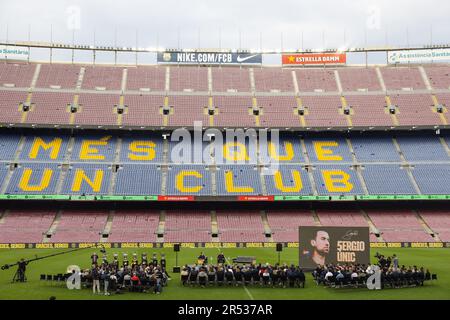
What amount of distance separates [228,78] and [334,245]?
55094mm

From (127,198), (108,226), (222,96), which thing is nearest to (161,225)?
(127,198)

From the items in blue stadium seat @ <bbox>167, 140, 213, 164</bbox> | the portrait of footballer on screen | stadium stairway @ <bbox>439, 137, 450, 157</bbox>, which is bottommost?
the portrait of footballer on screen

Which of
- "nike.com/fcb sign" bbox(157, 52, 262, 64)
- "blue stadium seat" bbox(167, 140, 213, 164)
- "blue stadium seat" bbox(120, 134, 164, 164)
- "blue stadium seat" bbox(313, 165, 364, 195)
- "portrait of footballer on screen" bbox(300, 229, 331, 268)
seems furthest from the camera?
"nike.com/fcb sign" bbox(157, 52, 262, 64)

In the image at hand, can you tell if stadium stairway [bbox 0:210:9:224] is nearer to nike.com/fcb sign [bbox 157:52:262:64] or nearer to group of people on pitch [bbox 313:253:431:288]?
nike.com/fcb sign [bbox 157:52:262:64]

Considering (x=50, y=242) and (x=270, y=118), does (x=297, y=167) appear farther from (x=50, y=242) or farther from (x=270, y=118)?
(x=50, y=242)

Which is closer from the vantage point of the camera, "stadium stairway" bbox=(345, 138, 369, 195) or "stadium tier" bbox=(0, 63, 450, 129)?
"stadium stairway" bbox=(345, 138, 369, 195)

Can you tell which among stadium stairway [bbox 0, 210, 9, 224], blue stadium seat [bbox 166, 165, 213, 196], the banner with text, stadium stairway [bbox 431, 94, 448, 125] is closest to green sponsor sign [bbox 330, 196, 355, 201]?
blue stadium seat [bbox 166, 165, 213, 196]

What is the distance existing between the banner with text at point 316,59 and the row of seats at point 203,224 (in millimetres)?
29897

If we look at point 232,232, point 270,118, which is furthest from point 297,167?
point 232,232

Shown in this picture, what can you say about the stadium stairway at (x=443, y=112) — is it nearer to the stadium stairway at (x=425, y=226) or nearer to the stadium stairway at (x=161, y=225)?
the stadium stairway at (x=425, y=226)

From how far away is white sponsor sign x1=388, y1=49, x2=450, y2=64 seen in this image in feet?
274

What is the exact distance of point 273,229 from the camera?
59812 mm

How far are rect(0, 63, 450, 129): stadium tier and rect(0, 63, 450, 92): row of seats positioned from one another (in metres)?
0.16

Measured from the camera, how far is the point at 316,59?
276 ft
